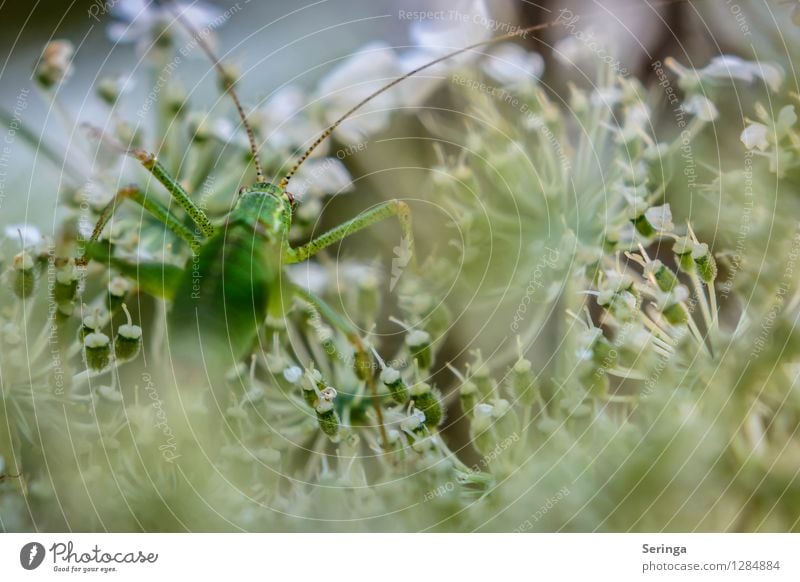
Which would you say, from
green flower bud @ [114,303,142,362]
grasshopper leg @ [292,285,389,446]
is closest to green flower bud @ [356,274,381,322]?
grasshopper leg @ [292,285,389,446]

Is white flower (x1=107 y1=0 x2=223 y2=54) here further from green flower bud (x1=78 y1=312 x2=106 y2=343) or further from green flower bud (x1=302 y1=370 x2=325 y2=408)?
green flower bud (x1=302 y1=370 x2=325 y2=408)

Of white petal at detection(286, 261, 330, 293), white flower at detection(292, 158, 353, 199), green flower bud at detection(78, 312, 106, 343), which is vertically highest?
white flower at detection(292, 158, 353, 199)

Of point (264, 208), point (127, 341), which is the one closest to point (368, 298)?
point (264, 208)

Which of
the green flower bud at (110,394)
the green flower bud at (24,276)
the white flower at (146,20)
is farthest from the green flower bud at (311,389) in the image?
the white flower at (146,20)

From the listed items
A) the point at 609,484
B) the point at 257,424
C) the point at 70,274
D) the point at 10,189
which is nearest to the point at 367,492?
the point at 257,424
